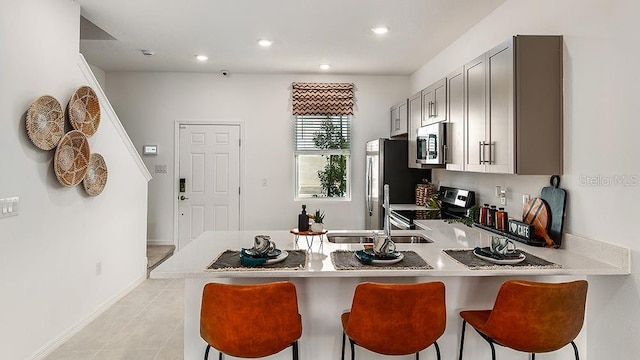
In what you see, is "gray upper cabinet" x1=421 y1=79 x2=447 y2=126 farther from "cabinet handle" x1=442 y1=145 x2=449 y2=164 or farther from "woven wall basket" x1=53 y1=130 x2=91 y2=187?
"woven wall basket" x1=53 y1=130 x2=91 y2=187

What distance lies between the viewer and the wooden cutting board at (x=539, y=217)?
2436mm

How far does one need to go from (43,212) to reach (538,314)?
10.2ft

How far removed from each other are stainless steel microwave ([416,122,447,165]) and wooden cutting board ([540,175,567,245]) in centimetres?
105

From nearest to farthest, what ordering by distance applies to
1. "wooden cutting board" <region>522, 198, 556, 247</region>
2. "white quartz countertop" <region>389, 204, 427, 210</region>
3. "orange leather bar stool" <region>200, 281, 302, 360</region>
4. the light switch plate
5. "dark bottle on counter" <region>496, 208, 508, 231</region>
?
1. "orange leather bar stool" <region>200, 281, 302, 360</region>
2. the light switch plate
3. "wooden cutting board" <region>522, 198, 556, 247</region>
4. "dark bottle on counter" <region>496, 208, 508, 231</region>
5. "white quartz countertop" <region>389, 204, 427, 210</region>

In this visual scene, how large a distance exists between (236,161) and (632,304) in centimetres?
453

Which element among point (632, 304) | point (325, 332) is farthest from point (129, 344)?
point (632, 304)

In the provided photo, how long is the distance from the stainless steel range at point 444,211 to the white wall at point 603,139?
1.10 metres

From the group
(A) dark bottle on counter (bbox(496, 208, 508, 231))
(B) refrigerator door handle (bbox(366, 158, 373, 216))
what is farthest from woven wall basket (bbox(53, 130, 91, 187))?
(A) dark bottle on counter (bbox(496, 208, 508, 231))

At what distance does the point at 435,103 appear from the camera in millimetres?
3678

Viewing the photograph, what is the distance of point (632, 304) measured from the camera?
6.29 feet

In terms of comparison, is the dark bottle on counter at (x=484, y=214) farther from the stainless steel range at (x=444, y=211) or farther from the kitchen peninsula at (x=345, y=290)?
the kitchen peninsula at (x=345, y=290)

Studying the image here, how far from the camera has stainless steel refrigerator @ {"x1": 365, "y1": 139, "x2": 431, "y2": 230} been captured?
14.8ft

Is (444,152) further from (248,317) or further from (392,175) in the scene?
(248,317)

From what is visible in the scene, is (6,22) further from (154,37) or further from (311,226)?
(311,226)
